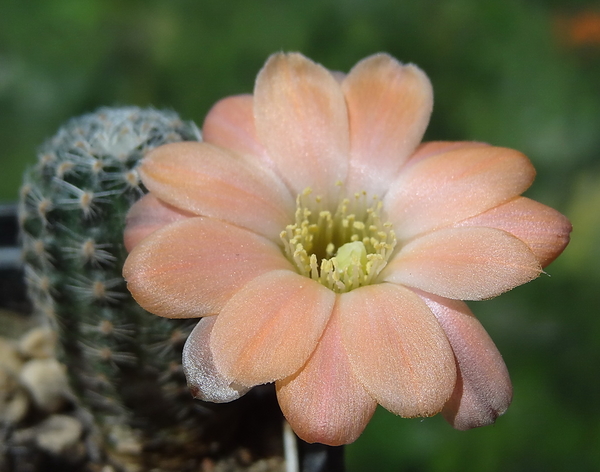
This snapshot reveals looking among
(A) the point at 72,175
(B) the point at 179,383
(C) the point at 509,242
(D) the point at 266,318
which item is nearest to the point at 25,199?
(A) the point at 72,175

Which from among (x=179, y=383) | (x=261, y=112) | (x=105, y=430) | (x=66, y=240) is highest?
(x=261, y=112)

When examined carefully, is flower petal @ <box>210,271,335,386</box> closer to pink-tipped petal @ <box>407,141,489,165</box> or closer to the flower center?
the flower center

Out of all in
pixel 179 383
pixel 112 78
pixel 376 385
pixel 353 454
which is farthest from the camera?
pixel 112 78

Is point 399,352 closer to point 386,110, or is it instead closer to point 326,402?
point 326,402

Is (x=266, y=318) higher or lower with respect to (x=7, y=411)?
higher

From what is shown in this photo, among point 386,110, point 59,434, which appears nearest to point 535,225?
point 386,110

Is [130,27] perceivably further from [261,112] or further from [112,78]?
[261,112]
